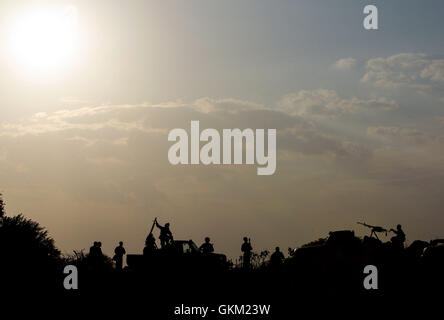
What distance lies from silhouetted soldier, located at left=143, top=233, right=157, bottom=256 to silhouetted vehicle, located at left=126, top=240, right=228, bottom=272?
0.45 feet

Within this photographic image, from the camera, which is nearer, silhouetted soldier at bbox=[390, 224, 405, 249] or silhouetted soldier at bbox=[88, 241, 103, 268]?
silhouetted soldier at bbox=[390, 224, 405, 249]

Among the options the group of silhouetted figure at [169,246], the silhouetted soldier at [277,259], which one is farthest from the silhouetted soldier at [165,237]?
the silhouetted soldier at [277,259]

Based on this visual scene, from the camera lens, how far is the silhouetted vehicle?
2552 cm

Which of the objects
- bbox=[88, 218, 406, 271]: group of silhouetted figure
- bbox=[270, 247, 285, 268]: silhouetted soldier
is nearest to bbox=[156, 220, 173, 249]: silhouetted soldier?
bbox=[88, 218, 406, 271]: group of silhouetted figure

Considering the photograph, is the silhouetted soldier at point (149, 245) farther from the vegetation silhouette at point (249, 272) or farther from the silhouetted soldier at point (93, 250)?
the silhouetted soldier at point (93, 250)

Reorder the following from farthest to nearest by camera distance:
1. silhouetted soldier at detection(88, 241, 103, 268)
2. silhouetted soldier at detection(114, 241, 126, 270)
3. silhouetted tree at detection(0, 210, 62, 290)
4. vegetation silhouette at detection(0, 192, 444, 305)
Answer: silhouetted soldier at detection(114, 241, 126, 270) < silhouetted soldier at detection(88, 241, 103, 268) < silhouetted tree at detection(0, 210, 62, 290) < vegetation silhouette at detection(0, 192, 444, 305)

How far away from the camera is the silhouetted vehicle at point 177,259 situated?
25516 mm

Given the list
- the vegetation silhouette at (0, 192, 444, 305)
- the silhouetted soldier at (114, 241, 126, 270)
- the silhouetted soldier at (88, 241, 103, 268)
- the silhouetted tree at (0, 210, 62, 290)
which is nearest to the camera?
the vegetation silhouette at (0, 192, 444, 305)

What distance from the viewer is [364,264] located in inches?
938

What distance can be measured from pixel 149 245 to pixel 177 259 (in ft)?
4.49

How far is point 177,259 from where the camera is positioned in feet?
83.8

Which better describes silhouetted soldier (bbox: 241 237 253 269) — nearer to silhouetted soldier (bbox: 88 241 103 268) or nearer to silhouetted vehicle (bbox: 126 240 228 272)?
silhouetted vehicle (bbox: 126 240 228 272)

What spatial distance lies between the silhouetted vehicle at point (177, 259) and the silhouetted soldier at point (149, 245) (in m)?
0.14
